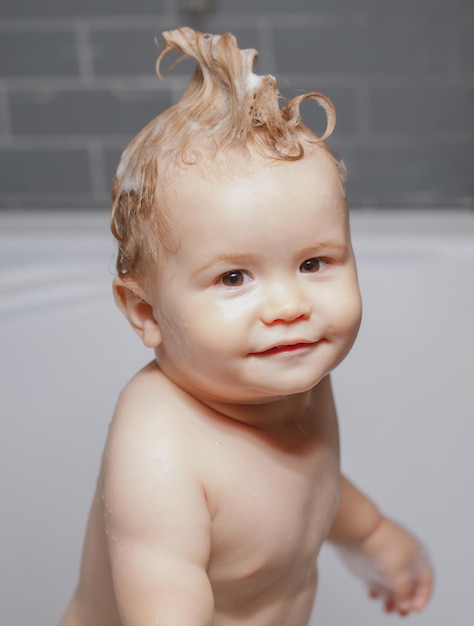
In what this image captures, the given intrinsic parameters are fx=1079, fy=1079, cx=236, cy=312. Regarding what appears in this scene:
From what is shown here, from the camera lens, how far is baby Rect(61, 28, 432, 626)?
24.9 inches

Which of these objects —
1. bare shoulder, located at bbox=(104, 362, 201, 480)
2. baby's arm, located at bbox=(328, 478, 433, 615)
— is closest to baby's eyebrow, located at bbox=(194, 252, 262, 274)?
bare shoulder, located at bbox=(104, 362, 201, 480)

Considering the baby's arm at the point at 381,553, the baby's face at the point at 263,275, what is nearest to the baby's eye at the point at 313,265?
the baby's face at the point at 263,275

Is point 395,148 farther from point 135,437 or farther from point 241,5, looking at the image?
point 135,437

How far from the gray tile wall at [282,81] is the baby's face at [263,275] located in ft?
2.50

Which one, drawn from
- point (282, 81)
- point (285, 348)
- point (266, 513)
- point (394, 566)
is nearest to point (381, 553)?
point (394, 566)

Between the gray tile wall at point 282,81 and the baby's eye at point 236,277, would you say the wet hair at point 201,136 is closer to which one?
the baby's eye at point 236,277

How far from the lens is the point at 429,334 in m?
1.33

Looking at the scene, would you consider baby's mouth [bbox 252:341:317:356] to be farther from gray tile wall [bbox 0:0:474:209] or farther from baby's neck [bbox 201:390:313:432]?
gray tile wall [bbox 0:0:474:209]

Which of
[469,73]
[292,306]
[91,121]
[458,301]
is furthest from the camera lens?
[91,121]

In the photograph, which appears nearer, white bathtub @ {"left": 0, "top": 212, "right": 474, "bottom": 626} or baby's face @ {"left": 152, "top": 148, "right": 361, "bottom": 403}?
baby's face @ {"left": 152, "top": 148, "right": 361, "bottom": 403}

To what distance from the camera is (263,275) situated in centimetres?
64

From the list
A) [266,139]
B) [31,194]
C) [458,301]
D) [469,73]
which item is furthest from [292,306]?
[31,194]

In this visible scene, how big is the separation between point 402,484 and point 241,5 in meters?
0.66

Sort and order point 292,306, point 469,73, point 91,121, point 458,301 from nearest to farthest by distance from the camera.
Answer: point 292,306 → point 458,301 → point 469,73 → point 91,121
